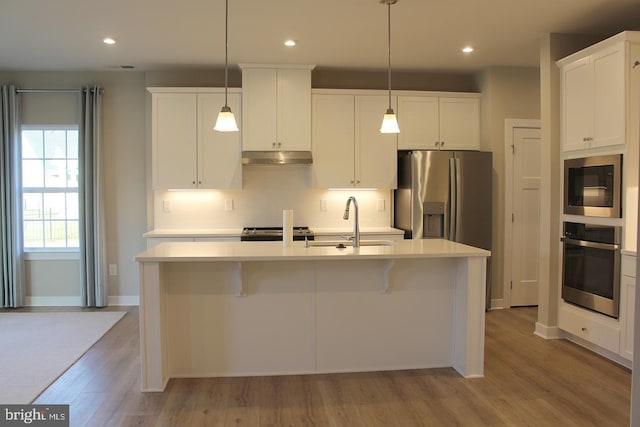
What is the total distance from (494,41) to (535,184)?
5.83 ft

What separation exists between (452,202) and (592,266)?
4.90ft

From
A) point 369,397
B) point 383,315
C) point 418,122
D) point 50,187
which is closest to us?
point 369,397

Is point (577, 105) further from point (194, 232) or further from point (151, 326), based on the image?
point (194, 232)

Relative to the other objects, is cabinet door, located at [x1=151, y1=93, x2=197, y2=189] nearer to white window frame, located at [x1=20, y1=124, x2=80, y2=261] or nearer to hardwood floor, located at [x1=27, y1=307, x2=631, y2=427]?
white window frame, located at [x1=20, y1=124, x2=80, y2=261]

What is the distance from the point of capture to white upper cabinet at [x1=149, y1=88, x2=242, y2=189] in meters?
4.63

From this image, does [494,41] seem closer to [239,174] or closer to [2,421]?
[239,174]

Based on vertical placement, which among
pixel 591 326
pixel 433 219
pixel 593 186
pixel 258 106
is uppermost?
pixel 258 106

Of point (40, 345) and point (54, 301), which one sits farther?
point (54, 301)

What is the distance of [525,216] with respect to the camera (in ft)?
16.3

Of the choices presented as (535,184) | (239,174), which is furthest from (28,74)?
(535,184)

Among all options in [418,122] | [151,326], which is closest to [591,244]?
[418,122]

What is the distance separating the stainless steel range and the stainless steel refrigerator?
113cm

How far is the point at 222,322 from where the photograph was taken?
9.87ft

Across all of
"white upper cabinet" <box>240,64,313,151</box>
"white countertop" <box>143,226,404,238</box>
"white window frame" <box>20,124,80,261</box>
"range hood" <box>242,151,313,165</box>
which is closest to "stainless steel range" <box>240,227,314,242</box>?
"white countertop" <box>143,226,404,238</box>
